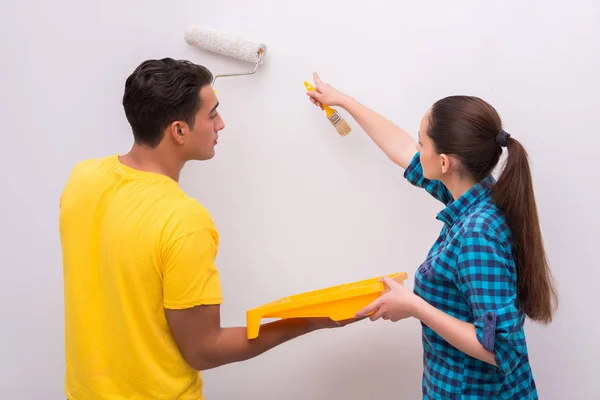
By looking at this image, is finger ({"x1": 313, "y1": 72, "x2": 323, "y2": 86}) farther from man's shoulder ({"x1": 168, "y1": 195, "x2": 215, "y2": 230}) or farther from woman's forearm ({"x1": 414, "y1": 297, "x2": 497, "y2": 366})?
woman's forearm ({"x1": 414, "y1": 297, "x2": 497, "y2": 366})

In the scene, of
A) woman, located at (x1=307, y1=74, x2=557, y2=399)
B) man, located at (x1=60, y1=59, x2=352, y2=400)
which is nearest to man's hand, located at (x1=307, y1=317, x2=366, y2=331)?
man, located at (x1=60, y1=59, x2=352, y2=400)

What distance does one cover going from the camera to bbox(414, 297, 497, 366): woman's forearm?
4.08 feet

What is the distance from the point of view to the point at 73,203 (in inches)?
53.9

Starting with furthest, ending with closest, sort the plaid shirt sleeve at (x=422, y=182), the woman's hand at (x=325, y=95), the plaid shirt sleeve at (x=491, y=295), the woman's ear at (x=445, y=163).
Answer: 1. the woman's hand at (x=325, y=95)
2. the plaid shirt sleeve at (x=422, y=182)
3. the woman's ear at (x=445, y=163)
4. the plaid shirt sleeve at (x=491, y=295)

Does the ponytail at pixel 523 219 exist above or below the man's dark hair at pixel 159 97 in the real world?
below

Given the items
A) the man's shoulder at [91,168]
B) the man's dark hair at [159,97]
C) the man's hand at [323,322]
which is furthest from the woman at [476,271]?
the man's shoulder at [91,168]

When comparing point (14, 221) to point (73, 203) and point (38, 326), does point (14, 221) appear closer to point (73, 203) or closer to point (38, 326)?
point (38, 326)

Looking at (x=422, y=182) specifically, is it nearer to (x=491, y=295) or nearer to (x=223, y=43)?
(x=491, y=295)

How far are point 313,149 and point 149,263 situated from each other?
1.99 feet

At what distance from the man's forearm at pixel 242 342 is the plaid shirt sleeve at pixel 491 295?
355 mm

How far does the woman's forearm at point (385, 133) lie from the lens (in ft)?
5.21

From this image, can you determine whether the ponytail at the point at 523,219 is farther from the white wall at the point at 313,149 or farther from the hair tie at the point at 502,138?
the white wall at the point at 313,149

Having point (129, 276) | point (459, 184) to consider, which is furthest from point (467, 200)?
point (129, 276)

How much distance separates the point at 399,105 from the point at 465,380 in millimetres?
657
